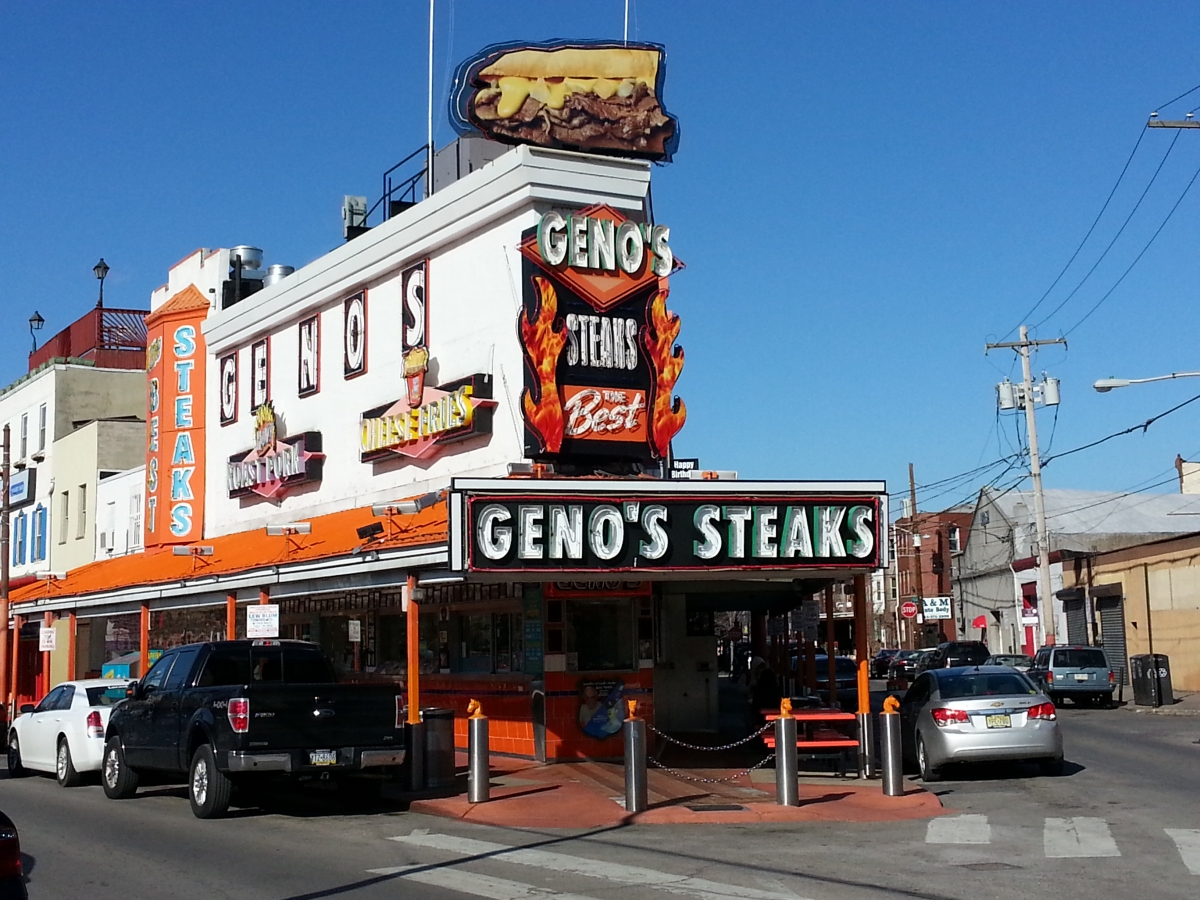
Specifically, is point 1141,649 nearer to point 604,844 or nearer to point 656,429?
point 656,429

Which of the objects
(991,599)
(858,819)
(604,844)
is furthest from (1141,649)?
(604,844)

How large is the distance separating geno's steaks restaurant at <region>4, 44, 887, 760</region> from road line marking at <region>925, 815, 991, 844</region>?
420 cm

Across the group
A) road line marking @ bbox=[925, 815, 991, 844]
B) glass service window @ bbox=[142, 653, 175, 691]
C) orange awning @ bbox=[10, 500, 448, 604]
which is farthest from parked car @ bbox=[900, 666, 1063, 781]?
glass service window @ bbox=[142, 653, 175, 691]

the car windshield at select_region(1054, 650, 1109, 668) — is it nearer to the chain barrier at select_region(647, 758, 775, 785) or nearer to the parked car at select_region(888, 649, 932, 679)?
the parked car at select_region(888, 649, 932, 679)

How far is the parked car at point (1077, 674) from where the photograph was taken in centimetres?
3862

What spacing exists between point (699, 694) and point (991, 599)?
45.9 metres

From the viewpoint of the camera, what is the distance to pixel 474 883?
37.2 ft

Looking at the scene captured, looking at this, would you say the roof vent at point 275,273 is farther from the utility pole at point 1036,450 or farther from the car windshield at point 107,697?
the utility pole at point 1036,450

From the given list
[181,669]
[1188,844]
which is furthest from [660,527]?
[1188,844]

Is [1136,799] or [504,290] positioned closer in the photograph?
[1136,799]

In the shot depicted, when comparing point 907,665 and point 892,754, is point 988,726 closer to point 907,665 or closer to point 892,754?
point 892,754

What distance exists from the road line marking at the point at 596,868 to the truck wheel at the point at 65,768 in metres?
8.21

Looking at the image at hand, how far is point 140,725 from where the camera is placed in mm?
17703

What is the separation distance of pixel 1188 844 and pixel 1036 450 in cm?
3617
